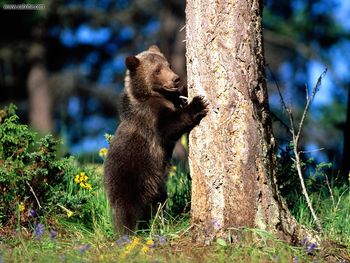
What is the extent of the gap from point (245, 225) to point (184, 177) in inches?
77.6

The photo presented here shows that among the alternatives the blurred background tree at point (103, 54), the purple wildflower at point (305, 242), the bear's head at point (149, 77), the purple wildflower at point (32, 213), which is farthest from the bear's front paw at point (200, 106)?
the blurred background tree at point (103, 54)

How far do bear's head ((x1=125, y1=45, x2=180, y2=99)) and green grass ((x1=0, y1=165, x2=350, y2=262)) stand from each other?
3.35 ft

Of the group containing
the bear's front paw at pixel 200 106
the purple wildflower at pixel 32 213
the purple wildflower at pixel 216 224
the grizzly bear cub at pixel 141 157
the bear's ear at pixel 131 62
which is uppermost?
the bear's ear at pixel 131 62

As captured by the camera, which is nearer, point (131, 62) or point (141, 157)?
point (141, 157)

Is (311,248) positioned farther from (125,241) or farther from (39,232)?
(39,232)

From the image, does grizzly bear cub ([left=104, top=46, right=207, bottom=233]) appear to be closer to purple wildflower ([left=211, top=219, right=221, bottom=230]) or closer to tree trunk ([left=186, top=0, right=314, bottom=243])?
tree trunk ([left=186, top=0, right=314, bottom=243])

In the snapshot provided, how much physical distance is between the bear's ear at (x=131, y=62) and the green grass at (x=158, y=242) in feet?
4.32

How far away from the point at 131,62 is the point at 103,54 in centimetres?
2330

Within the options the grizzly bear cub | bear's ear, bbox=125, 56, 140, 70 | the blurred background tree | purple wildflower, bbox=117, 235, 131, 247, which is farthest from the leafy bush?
the blurred background tree

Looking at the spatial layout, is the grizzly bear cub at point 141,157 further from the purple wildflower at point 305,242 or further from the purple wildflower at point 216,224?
the purple wildflower at point 305,242

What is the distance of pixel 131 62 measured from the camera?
7.47m

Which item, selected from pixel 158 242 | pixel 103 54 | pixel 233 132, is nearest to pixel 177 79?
pixel 233 132

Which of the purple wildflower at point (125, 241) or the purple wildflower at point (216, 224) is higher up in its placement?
the purple wildflower at point (216, 224)

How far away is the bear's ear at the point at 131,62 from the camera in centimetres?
748
